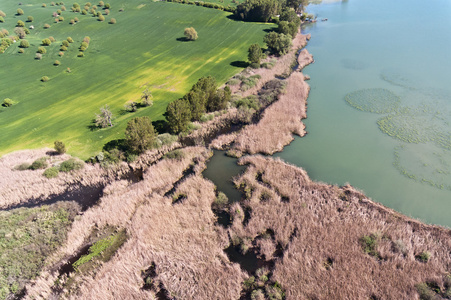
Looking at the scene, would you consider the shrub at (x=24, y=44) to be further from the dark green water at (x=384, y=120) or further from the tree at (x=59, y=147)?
the dark green water at (x=384, y=120)

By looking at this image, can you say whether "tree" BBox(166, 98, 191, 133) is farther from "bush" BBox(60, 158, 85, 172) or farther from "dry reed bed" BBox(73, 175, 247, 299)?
"bush" BBox(60, 158, 85, 172)

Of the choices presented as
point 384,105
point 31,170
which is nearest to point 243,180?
point 31,170

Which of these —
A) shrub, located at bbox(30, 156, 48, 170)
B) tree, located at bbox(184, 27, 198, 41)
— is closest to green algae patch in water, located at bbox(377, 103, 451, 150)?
shrub, located at bbox(30, 156, 48, 170)

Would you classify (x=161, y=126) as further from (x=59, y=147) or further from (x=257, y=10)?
(x=257, y=10)

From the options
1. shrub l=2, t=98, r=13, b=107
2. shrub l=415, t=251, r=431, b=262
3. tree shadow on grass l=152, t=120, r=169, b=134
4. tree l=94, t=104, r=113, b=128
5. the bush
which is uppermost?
shrub l=2, t=98, r=13, b=107

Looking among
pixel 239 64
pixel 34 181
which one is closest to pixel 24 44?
pixel 34 181

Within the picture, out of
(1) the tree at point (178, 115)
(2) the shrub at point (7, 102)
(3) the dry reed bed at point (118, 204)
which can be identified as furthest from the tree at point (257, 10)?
(2) the shrub at point (7, 102)
